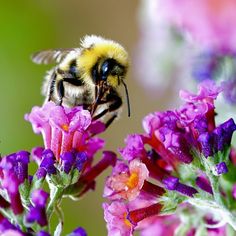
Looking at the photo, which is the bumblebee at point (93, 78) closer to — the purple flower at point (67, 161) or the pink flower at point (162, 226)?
the purple flower at point (67, 161)

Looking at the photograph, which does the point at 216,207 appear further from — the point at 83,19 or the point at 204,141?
the point at 83,19

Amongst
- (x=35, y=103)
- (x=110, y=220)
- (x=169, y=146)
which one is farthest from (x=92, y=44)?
(x=35, y=103)

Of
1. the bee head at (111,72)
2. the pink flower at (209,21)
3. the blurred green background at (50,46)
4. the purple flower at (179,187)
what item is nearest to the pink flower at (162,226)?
the purple flower at (179,187)

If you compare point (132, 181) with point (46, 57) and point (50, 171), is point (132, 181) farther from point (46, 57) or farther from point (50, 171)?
point (46, 57)

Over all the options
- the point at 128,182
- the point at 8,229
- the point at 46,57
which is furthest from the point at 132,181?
the point at 46,57

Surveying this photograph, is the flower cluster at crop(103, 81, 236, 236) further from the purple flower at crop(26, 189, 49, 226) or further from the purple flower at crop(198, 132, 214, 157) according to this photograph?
the purple flower at crop(26, 189, 49, 226)

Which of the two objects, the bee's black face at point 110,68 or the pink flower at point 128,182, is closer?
the pink flower at point 128,182

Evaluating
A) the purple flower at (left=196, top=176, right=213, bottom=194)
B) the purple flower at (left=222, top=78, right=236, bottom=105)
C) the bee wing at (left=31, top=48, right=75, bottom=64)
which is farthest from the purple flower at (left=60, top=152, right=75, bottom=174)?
the purple flower at (left=222, top=78, right=236, bottom=105)
